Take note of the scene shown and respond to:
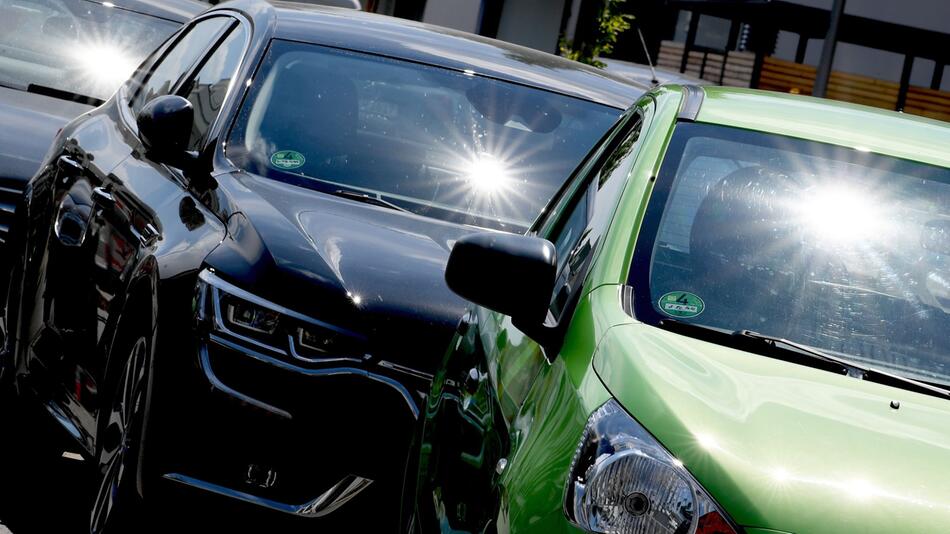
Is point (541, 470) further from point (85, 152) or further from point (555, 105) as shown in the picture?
point (85, 152)

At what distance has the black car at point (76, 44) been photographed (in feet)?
28.7

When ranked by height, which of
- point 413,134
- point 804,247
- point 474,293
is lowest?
point 413,134

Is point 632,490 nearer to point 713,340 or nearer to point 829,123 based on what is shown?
point 713,340

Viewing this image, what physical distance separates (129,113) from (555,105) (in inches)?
67.5

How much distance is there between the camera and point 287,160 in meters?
5.52

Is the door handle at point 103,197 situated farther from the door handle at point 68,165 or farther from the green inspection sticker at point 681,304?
the green inspection sticker at point 681,304

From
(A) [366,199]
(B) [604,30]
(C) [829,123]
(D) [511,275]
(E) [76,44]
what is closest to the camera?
(D) [511,275]

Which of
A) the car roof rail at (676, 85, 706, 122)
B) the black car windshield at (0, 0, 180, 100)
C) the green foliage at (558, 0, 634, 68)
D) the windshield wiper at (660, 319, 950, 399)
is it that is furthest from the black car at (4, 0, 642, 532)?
the green foliage at (558, 0, 634, 68)

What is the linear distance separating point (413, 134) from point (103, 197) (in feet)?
3.48

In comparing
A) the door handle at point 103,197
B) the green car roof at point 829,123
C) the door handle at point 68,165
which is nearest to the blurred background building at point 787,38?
the door handle at point 68,165

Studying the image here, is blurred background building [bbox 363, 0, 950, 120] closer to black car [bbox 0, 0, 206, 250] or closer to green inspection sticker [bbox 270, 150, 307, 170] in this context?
black car [bbox 0, 0, 206, 250]

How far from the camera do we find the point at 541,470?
2805 millimetres

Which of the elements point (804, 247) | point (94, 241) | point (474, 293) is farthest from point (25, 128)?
point (804, 247)

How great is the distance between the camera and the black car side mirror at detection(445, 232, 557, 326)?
10.7 feet
